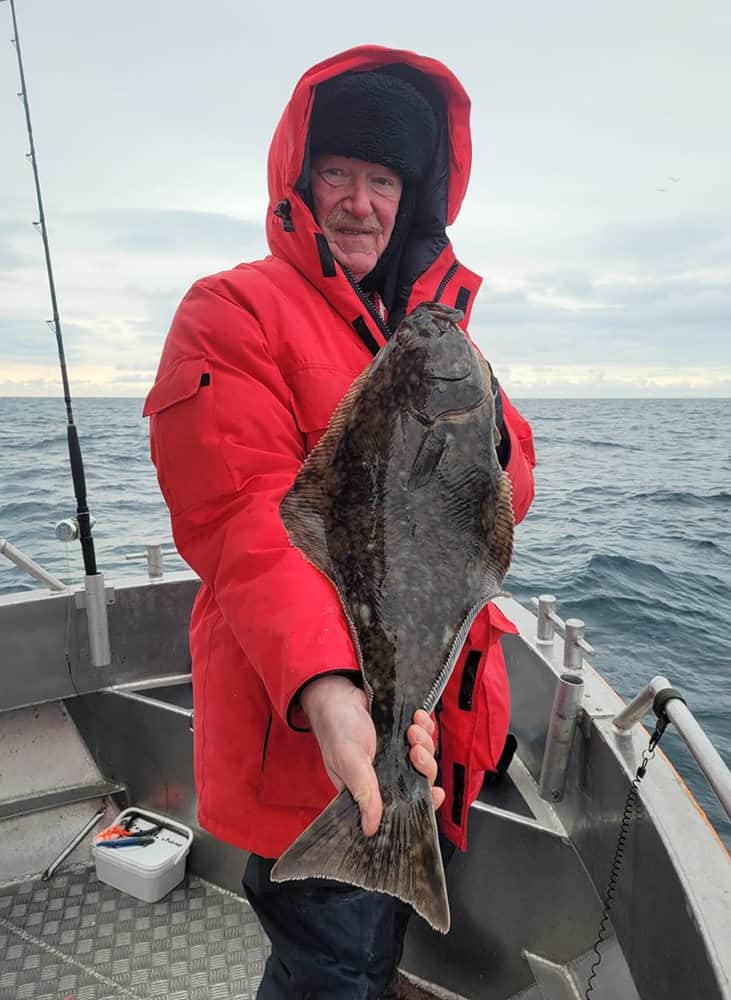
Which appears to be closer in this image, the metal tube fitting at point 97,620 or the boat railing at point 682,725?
the boat railing at point 682,725

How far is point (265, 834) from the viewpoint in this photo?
6.34ft

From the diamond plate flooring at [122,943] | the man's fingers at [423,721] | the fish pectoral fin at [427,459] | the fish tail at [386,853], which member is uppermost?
the fish pectoral fin at [427,459]

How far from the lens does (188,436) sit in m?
1.79

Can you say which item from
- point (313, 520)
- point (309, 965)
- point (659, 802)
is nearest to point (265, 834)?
point (309, 965)

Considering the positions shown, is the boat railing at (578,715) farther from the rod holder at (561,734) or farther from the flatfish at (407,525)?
the flatfish at (407,525)

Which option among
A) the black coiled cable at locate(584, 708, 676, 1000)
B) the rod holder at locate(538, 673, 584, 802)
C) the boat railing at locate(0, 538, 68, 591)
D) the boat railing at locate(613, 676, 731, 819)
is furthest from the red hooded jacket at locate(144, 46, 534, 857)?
the boat railing at locate(0, 538, 68, 591)

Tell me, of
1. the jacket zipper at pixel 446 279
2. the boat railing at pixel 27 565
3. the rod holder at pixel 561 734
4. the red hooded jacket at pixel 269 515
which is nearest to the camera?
the red hooded jacket at pixel 269 515

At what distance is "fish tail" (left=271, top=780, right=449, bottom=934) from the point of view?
1.46 metres

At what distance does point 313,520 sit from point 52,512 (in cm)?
1376

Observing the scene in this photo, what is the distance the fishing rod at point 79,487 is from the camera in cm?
409

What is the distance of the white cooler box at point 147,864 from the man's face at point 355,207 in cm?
358

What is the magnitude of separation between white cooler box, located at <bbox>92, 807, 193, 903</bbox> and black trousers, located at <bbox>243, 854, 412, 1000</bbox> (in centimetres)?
220

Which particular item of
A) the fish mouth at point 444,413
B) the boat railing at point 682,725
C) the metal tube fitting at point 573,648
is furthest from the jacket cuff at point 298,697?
the metal tube fitting at point 573,648

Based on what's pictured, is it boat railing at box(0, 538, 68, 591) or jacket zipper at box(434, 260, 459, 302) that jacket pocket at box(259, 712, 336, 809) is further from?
boat railing at box(0, 538, 68, 591)
